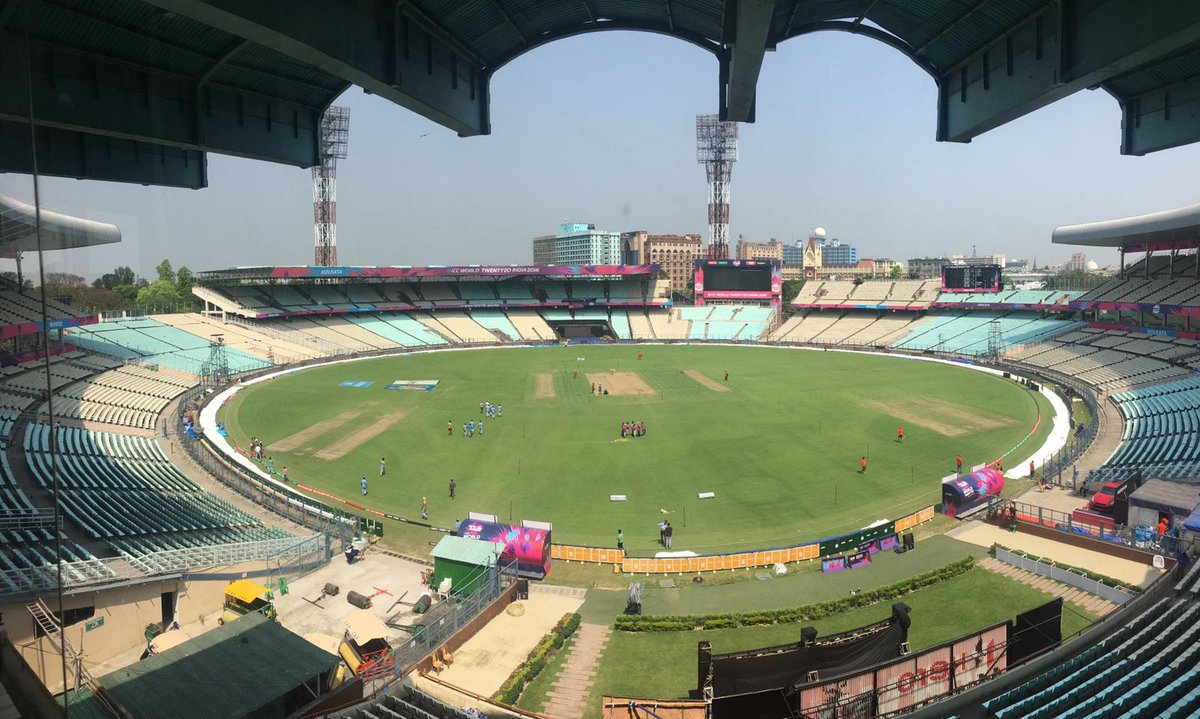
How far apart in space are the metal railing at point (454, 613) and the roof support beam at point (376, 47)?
395 inches

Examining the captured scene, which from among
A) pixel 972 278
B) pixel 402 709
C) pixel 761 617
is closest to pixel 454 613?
pixel 402 709

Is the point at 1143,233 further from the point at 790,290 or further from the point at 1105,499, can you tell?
the point at 790,290

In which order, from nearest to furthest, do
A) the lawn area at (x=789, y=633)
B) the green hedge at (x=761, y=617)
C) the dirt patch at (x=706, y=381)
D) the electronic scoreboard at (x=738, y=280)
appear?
the lawn area at (x=789, y=633)
the green hedge at (x=761, y=617)
the dirt patch at (x=706, y=381)
the electronic scoreboard at (x=738, y=280)

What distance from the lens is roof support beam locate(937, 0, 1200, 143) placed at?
16.2ft

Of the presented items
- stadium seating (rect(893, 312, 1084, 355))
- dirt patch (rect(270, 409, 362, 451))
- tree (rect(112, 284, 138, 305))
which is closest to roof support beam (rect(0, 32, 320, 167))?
tree (rect(112, 284, 138, 305))

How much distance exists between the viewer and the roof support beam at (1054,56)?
16.2 feet

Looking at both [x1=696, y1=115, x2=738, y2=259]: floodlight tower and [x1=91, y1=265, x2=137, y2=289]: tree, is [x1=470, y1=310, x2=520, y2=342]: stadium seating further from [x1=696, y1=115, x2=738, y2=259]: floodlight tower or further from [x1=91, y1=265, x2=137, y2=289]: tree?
[x1=91, y1=265, x2=137, y2=289]: tree

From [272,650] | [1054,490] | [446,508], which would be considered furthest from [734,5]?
[1054,490]

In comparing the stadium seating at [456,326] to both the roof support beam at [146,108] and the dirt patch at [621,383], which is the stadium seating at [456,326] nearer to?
the dirt patch at [621,383]

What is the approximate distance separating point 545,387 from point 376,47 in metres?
44.1

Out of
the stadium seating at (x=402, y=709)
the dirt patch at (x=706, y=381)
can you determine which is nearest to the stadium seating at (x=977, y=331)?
the dirt patch at (x=706, y=381)

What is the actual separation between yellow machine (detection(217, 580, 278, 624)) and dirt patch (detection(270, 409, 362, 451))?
17883 mm

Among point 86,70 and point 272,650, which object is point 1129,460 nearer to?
point 272,650

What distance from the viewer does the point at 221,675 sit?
10.3m
